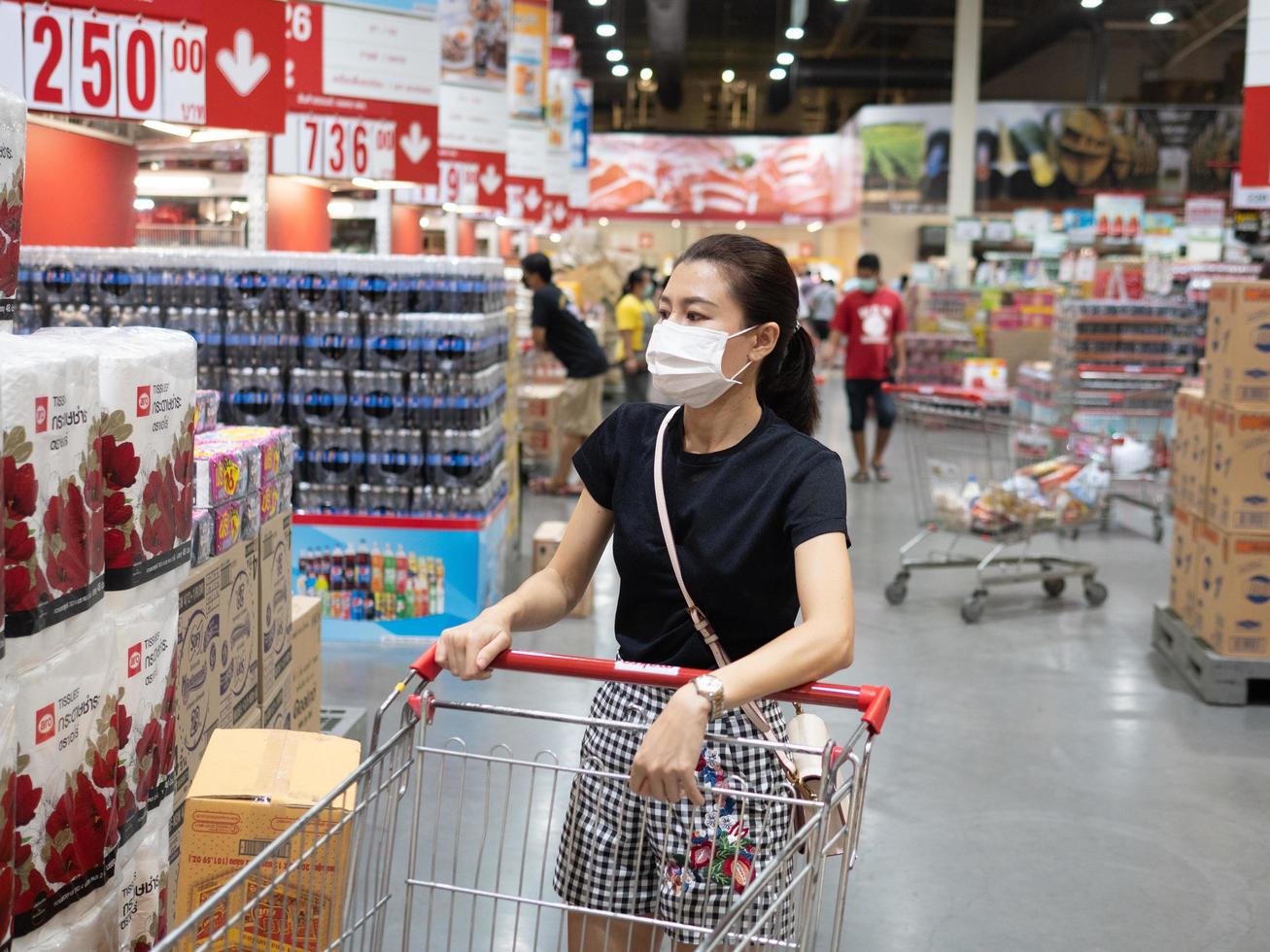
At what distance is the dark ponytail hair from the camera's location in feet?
7.34

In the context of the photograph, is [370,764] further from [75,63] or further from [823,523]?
[75,63]

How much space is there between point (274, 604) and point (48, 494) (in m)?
1.93

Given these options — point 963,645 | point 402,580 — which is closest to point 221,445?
point 402,580

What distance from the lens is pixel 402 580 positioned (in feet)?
21.9

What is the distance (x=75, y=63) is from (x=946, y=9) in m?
27.6

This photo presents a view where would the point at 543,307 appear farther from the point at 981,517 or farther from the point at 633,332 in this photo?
the point at 633,332

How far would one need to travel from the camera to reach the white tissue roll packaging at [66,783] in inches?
67.7

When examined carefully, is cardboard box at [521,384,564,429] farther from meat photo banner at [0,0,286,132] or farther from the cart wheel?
meat photo banner at [0,0,286,132]

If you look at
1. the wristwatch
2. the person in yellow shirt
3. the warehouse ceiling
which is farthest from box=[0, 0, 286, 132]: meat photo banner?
the warehouse ceiling

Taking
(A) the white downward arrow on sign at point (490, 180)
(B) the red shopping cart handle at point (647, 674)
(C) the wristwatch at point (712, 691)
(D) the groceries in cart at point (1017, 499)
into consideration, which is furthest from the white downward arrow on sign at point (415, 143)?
(C) the wristwatch at point (712, 691)

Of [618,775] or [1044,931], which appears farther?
[1044,931]

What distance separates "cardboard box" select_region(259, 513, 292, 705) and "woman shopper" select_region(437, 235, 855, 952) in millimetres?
1330

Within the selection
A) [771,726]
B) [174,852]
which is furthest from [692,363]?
[174,852]

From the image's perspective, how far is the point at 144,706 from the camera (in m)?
2.02
